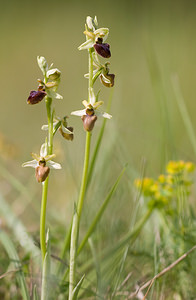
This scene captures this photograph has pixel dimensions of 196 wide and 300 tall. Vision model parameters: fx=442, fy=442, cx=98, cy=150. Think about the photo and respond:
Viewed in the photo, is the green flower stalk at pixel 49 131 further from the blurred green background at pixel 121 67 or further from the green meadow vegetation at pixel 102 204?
the blurred green background at pixel 121 67

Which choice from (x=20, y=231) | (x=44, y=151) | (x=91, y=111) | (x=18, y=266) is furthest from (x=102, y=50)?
(x=20, y=231)

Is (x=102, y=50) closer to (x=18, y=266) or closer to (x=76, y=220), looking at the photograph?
(x=76, y=220)

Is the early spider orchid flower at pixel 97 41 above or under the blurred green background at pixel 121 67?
under

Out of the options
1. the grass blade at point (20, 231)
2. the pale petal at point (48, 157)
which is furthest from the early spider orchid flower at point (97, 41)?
the grass blade at point (20, 231)

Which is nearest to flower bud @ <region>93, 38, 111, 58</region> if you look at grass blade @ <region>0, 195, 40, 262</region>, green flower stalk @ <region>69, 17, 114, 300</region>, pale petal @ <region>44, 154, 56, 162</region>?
green flower stalk @ <region>69, 17, 114, 300</region>

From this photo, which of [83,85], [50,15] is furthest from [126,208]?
[50,15]

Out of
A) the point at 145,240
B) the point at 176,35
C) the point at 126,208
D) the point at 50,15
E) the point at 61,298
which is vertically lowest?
the point at 61,298

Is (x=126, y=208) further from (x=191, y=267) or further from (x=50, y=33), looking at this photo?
(x=50, y=33)
